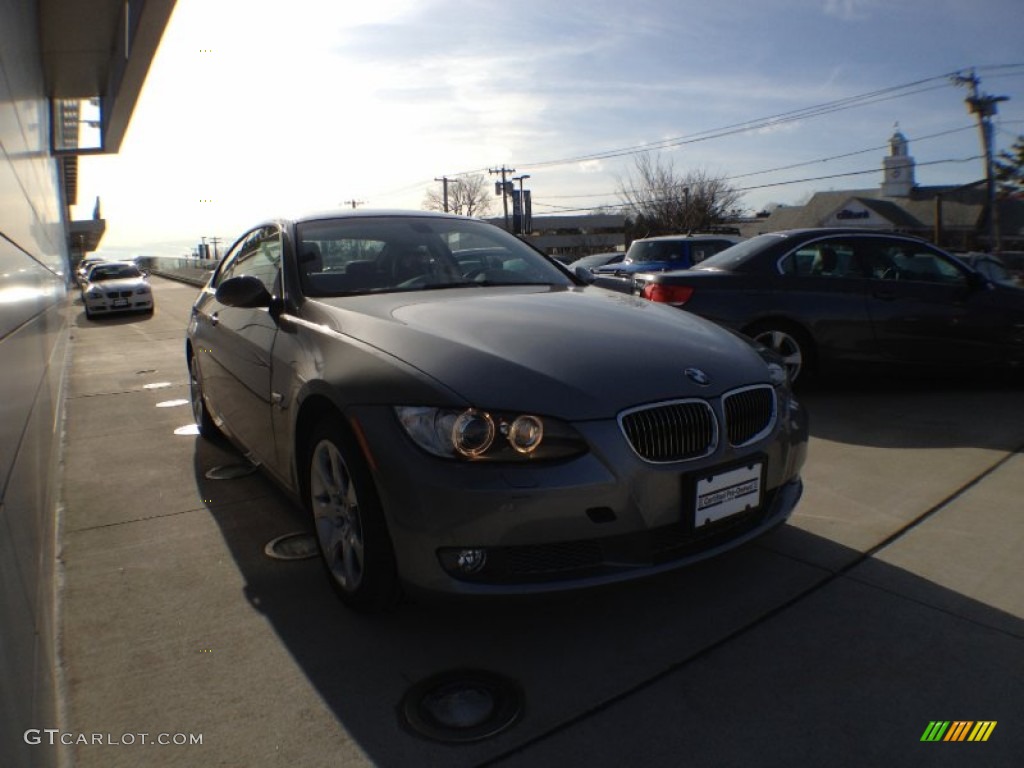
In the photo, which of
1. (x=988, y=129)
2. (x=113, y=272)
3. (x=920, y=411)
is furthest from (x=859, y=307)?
(x=988, y=129)

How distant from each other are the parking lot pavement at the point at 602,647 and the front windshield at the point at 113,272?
18026mm

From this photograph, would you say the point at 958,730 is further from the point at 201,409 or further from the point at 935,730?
the point at 201,409

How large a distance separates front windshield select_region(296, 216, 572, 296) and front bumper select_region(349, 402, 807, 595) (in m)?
1.31

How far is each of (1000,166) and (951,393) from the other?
41.9m

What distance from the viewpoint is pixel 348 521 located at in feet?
9.02

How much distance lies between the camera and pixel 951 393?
6395 millimetres

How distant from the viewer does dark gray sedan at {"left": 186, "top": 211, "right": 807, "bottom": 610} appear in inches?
90.1

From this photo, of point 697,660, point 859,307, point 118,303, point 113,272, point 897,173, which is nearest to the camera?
point 697,660

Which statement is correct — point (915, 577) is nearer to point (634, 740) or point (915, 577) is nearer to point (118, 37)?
point (634, 740)

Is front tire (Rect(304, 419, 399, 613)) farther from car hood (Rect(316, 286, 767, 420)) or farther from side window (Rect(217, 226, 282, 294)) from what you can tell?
side window (Rect(217, 226, 282, 294))

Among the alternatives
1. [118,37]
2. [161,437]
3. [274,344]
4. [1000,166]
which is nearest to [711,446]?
[274,344]

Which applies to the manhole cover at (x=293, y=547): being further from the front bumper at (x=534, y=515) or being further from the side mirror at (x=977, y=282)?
the side mirror at (x=977, y=282)

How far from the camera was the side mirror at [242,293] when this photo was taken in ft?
11.1

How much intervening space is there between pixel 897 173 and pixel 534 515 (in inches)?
3607
